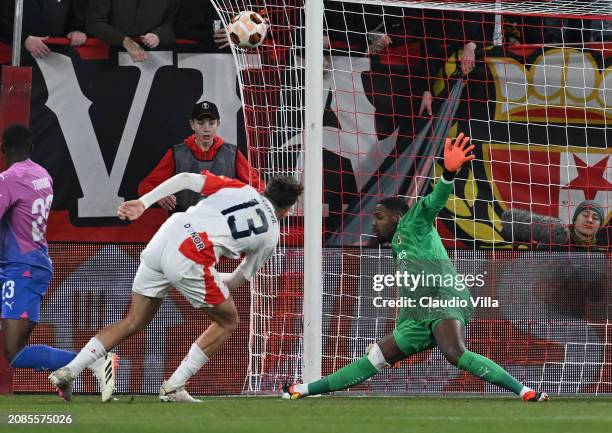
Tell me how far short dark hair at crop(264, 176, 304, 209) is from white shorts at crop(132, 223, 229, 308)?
64 centimetres

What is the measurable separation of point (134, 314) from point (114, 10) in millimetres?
4276

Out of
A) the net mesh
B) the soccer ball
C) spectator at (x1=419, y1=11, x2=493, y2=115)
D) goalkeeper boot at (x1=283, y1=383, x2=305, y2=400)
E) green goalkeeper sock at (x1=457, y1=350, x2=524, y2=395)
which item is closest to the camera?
green goalkeeper sock at (x1=457, y1=350, x2=524, y2=395)

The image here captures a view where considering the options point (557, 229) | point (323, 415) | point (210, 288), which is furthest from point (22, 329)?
point (557, 229)

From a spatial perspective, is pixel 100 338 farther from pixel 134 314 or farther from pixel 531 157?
pixel 531 157

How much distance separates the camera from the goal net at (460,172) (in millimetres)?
12305

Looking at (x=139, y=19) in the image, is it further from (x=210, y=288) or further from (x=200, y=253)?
(x=210, y=288)

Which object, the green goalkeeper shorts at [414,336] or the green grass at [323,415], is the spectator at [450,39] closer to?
the green goalkeeper shorts at [414,336]

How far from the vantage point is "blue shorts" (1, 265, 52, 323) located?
1049 centimetres

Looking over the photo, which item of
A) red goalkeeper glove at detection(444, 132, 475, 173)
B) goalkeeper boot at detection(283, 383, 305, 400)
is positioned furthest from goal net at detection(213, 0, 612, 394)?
red goalkeeper glove at detection(444, 132, 475, 173)

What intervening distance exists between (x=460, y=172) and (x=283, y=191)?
3718 mm

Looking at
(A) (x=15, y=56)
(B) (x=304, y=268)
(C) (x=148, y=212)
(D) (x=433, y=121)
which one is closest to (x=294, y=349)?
(B) (x=304, y=268)

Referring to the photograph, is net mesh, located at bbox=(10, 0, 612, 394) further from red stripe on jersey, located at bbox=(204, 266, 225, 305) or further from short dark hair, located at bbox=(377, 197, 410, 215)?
red stripe on jersey, located at bbox=(204, 266, 225, 305)

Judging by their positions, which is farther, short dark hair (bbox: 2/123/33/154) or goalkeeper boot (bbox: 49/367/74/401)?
short dark hair (bbox: 2/123/33/154)

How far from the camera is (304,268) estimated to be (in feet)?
38.0
